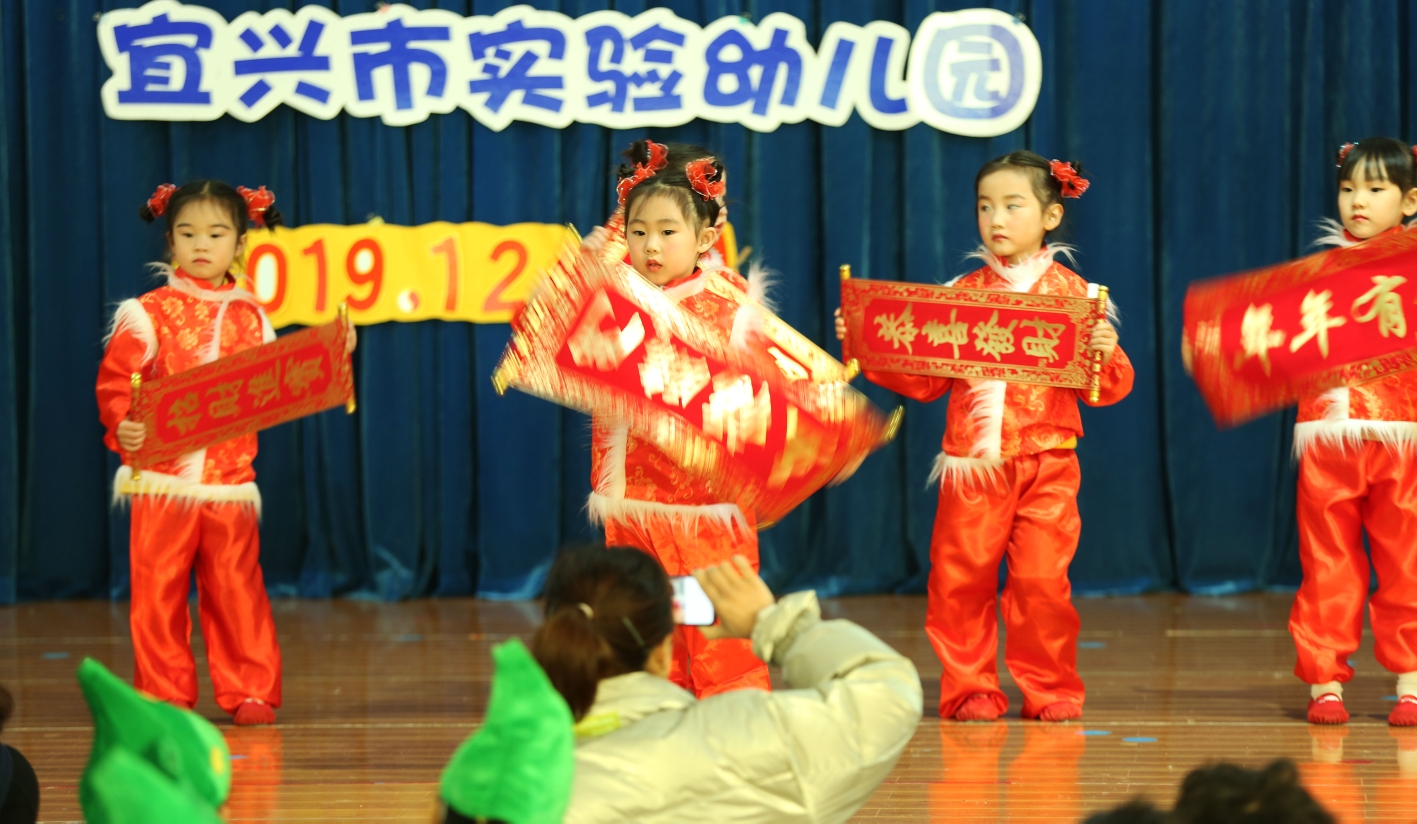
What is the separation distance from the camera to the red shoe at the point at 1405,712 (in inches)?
130

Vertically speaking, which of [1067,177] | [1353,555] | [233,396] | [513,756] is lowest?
[1353,555]

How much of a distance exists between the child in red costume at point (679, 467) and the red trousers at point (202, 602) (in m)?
1.06

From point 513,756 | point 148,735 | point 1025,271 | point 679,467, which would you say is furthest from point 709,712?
point 1025,271

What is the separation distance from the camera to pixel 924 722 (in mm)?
3467

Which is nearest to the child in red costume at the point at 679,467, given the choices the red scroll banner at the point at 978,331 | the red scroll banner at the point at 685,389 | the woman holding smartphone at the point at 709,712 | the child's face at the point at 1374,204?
the red scroll banner at the point at 685,389

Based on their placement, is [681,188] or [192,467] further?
[192,467]

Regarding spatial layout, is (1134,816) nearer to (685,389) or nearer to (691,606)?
(691,606)

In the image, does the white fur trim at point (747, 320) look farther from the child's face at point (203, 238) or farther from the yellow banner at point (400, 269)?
the yellow banner at point (400, 269)

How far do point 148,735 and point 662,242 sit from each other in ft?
5.87

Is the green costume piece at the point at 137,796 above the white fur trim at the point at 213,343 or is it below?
below

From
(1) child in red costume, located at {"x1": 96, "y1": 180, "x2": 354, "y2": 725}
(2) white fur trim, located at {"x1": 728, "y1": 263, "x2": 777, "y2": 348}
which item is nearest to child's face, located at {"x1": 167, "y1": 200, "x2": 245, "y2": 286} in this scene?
(1) child in red costume, located at {"x1": 96, "y1": 180, "x2": 354, "y2": 725}

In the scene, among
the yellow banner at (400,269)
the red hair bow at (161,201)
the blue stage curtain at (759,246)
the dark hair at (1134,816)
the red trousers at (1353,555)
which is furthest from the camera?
the yellow banner at (400,269)

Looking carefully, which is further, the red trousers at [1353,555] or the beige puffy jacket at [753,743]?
the red trousers at [1353,555]

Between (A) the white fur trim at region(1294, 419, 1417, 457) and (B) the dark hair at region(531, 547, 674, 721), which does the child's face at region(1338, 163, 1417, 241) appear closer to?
(A) the white fur trim at region(1294, 419, 1417, 457)
